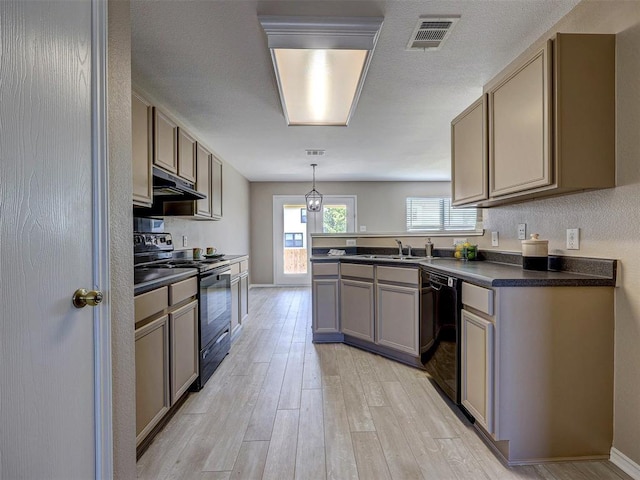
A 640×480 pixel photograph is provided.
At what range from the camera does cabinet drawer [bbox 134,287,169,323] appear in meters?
1.62

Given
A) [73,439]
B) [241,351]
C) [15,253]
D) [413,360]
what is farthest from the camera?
[241,351]

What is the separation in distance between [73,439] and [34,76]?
37.8 inches

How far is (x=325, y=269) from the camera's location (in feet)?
11.4

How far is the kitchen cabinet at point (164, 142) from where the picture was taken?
2.56 m

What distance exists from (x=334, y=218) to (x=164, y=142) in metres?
4.80

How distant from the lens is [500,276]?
5.72 feet

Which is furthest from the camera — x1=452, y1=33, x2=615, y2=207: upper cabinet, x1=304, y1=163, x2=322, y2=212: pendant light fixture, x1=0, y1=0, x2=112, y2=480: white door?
x1=304, y1=163, x2=322, y2=212: pendant light fixture

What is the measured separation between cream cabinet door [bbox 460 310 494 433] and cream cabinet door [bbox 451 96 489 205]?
926mm

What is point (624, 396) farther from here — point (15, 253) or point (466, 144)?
point (15, 253)

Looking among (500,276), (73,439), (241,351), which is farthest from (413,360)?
(73,439)

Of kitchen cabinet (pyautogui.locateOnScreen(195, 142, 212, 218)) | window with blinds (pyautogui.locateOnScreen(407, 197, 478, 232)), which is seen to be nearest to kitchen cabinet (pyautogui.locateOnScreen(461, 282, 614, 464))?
kitchen cabinet (pyautogui.locateOnScreen(195, 142, 212, 218))

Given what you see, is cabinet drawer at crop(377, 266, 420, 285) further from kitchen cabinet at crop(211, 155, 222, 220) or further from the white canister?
kitchen cabinet at crop(211, 155, 222, 220)

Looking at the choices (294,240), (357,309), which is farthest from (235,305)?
(294,240)

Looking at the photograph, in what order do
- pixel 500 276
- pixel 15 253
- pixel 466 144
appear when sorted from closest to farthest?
pixel 15 253, pixel 500 276, pixel 466 144
